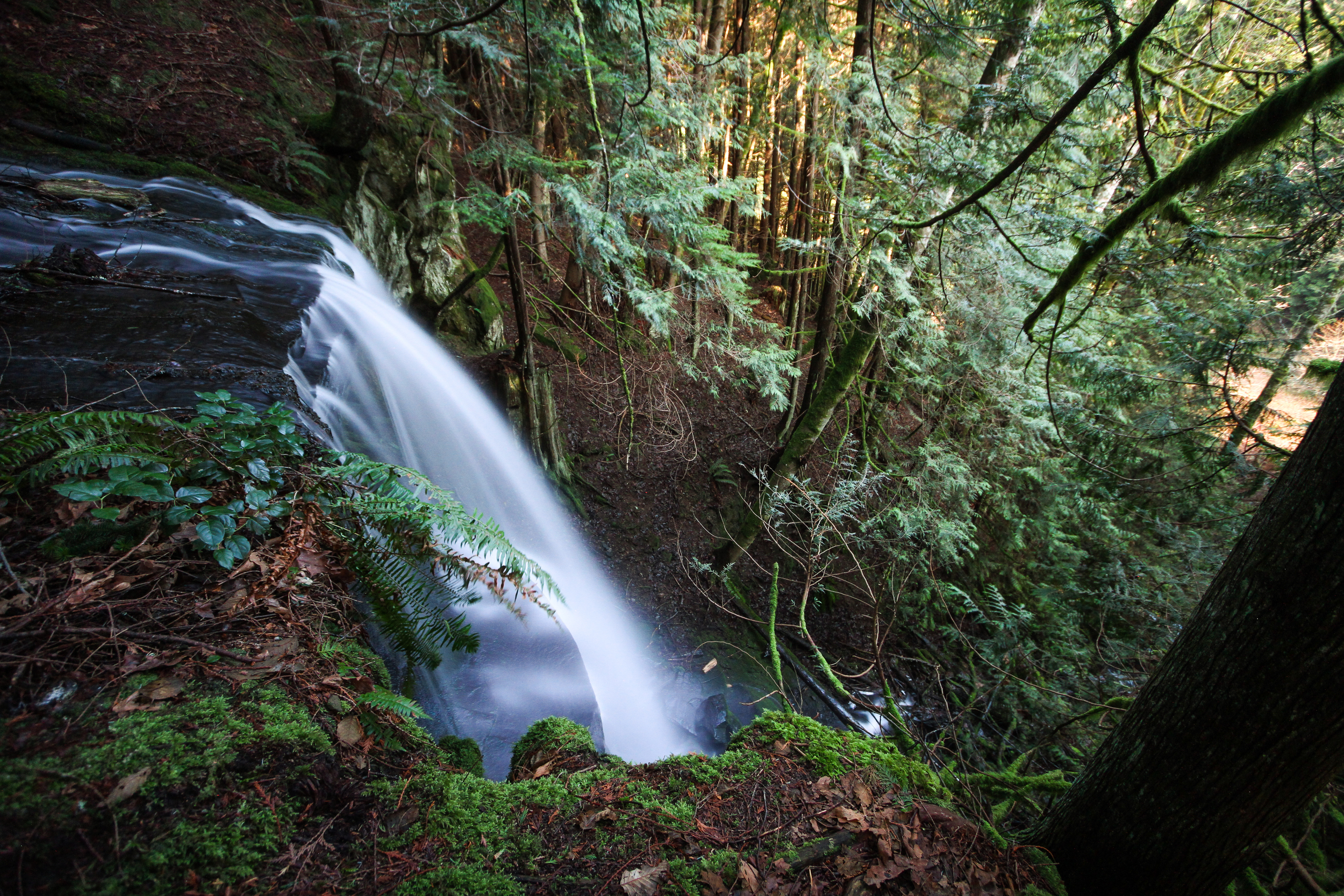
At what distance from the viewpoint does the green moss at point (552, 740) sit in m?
2.42

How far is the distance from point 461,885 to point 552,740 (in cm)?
107

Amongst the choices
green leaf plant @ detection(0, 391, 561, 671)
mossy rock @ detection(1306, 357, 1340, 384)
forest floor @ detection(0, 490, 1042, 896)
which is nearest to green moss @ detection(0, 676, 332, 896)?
forest floor @ detection(0, 490, 1042, 896)

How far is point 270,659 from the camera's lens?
1.75 metres

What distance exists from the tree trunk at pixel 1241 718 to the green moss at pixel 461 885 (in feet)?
6.90

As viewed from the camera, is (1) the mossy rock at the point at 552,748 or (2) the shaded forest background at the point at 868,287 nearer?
(1) the mossy rock at the point at 552,748

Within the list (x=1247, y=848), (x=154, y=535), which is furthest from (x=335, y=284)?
(x=1247, y=848)

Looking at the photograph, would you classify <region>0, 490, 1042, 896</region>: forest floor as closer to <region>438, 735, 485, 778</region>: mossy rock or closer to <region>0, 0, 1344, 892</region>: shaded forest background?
<region>438, 735, 485, 778</region>: mossy rock

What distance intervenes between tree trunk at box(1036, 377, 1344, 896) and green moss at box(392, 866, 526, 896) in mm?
2105

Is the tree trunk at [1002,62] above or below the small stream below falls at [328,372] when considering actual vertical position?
above

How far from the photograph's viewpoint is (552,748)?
2.40 meters

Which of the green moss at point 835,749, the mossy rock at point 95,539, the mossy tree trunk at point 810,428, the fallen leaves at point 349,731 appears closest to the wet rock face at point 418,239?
the mossy tree trunk at point 810,428

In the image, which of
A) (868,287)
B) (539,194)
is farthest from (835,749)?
(539,194)

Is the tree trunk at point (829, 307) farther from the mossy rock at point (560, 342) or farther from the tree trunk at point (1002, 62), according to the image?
the mossy rock at point (560, 342)

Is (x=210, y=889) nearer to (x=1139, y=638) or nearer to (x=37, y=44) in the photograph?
(x=1139, y=638)
